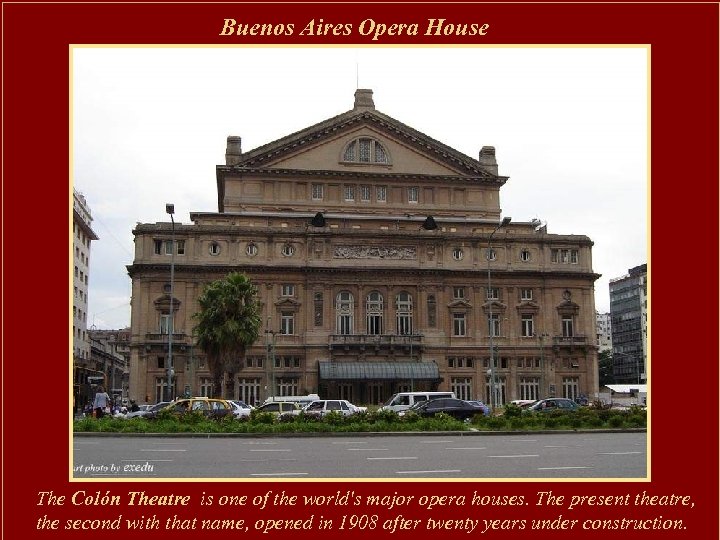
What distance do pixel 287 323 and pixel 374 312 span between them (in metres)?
7.96

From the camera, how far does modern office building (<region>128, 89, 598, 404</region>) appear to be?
69125 millimetres

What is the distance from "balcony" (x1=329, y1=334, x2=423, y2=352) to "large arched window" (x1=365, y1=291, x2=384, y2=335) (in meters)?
1.35

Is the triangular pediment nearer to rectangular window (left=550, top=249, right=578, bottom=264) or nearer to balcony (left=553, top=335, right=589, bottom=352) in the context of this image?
rectangular window (left=550, top=249, right=578, bottom=264)

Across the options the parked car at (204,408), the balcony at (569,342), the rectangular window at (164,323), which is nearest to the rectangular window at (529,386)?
the balcony at (569,342)

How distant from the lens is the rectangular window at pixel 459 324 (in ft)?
237

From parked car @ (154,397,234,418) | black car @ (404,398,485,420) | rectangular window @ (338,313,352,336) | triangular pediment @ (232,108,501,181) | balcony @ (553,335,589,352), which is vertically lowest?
black car @ (404,398,485,420)

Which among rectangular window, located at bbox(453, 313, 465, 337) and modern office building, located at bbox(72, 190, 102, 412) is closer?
rectangular window, located at bbox(453, 313, 465, 337)

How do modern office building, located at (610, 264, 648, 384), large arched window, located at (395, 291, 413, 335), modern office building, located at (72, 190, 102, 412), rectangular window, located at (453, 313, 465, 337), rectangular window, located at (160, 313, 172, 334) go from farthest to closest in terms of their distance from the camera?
modern office building, located at (610, 264, 648, 384) → modern office building, located at (72, 190, 102, 412) → rectangular window, located at (453, 313, 465, 337) → large arched window, located at (395, 291, 413, 335) → rectangular window, located at (160, 313, 172, 334)

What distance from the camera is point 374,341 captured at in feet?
229

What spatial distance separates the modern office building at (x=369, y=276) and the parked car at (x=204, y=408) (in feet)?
85.4

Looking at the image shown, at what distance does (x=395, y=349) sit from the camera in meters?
70.2

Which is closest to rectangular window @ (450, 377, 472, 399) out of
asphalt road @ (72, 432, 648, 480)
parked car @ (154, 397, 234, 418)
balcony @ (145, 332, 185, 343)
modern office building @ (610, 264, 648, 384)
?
balcony @ (145, 332, 185, 343)

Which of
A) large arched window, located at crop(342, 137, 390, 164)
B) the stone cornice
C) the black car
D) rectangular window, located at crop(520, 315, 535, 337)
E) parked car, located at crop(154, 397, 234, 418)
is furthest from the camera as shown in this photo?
large arched window, located at crop(342, 137, 390, 164)
